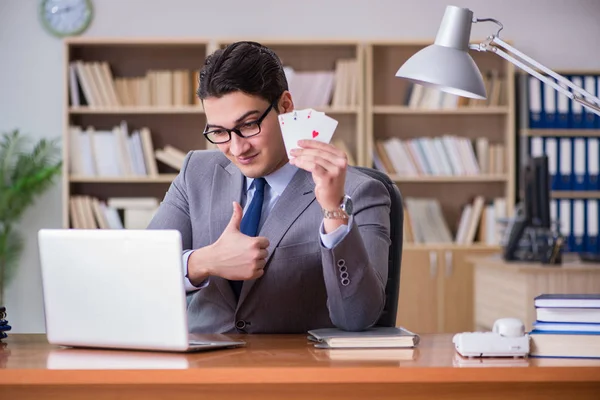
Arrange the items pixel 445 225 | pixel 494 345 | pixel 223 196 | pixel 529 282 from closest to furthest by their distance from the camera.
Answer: pixel 494 345
pixel 223 196
pixel 529 282
pixel 445 225

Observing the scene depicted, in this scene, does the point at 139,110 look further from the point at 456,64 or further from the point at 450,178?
the point at 456,64

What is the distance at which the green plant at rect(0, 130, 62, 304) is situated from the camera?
528 centimetres

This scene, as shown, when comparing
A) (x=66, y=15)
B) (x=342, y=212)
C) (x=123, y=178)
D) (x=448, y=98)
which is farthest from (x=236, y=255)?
(x=66, y=15)

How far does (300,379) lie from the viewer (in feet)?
4.55

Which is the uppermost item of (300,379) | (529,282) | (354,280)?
(354,280)

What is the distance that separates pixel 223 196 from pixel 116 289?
2.01 ft

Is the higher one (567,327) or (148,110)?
(148,110)

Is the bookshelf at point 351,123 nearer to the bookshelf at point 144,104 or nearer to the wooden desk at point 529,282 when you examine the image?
the bookshelf at point 144,104

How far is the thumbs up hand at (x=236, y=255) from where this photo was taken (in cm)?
173

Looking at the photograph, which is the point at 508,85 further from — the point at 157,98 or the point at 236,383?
the point at 236,383

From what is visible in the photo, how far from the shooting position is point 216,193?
6.99 feet

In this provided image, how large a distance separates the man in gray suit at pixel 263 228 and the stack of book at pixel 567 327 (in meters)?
0.34

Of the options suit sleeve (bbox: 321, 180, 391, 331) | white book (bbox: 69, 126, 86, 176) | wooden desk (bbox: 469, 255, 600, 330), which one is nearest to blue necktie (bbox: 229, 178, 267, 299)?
suit sleeve (bbox: 321, 180, 391, 331)

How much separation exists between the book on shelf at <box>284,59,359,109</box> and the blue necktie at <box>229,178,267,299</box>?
3273mm
